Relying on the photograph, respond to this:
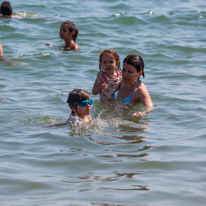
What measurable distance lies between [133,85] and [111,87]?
1.36 feet

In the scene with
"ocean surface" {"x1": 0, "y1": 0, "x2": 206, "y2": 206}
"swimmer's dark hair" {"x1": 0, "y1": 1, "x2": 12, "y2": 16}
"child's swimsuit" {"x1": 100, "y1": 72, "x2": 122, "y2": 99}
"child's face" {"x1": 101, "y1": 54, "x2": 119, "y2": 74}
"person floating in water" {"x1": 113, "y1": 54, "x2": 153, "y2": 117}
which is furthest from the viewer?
"swimmer's dark hair" {"x1": 0, "y1": 1, "x2": 12, "y2": 16}

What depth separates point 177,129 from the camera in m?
5.89

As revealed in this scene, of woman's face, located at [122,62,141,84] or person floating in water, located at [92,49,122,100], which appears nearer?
woman's face, located at [122,62,141,84]

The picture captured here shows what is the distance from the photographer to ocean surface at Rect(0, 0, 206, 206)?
3994 mm

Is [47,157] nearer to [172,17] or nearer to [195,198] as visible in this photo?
[195,198]

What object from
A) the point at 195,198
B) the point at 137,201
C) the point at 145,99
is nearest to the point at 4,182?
the point at 137,201

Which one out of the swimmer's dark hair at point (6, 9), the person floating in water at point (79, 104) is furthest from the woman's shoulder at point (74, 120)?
the swimmer's dark hair at point (6, 9)

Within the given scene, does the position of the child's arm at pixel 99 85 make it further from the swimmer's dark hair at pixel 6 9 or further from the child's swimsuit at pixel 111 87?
the swimmer's dark hair at pixel 6 9

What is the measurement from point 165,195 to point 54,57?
7.21 meters

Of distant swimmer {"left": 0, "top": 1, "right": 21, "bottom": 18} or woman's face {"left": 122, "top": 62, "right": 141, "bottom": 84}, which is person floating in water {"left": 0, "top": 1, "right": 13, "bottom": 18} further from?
woman's face {"left": 122, "top": 62, "right": 141, "bottom": 84}

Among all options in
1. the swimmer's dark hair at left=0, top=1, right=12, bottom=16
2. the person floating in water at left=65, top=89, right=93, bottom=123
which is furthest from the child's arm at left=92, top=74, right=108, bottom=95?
the swimmer's dark hair at left=0, top=1, right=12, bottom=16

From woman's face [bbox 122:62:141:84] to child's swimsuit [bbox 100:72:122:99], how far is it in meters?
0.35

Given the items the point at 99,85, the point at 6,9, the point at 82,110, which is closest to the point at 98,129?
the point at 82,110

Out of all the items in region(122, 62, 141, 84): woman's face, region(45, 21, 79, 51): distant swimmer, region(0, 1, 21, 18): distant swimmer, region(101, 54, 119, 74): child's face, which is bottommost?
region(122, 62, 141, 84): woman's face
